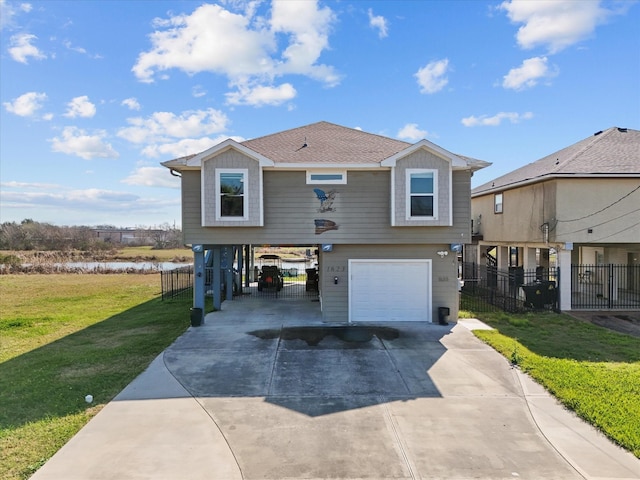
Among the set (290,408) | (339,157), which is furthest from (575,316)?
(290,408)

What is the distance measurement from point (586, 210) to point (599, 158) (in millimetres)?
2324

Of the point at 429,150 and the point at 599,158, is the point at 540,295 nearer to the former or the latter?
the point at 599,158

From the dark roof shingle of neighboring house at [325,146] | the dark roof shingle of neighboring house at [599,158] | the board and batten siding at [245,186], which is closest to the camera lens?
the board and batten siding at [245,186]

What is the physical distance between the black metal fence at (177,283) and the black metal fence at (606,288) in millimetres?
16902

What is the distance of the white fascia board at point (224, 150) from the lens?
10.9 meters

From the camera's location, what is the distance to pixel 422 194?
11297mm

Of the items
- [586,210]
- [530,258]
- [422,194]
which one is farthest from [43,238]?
[586,210]

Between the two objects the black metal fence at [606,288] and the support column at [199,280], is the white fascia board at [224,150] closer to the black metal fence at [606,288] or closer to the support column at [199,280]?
the support column at [199,280]

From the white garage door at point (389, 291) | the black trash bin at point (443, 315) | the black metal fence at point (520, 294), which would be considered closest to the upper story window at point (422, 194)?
the white garage door at point (389, 291)

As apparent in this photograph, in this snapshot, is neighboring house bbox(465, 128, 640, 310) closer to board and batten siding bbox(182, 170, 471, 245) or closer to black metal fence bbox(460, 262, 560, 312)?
black metal fence bbox(460, 262, 560, 312)

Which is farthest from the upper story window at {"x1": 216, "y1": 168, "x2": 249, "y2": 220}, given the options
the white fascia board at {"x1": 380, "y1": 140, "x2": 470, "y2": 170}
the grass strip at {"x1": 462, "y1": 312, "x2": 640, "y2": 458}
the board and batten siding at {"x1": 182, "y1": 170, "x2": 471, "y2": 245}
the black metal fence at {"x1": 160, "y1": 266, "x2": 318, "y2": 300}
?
the grass strip at {"x1": 462, "y1": 312, "x2": 640, "y2": 458}

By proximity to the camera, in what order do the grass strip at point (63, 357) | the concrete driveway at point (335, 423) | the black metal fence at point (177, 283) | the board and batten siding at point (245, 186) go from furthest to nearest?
the black metal fence at point (177, 283) < the board and batten siding at point (245, 186) < the grass strip at point (63, 357) < the concrete driveway at point (335, 423)

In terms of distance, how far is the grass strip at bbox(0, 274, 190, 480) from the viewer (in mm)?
5161

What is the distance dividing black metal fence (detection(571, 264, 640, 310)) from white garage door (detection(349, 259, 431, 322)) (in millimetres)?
6646
